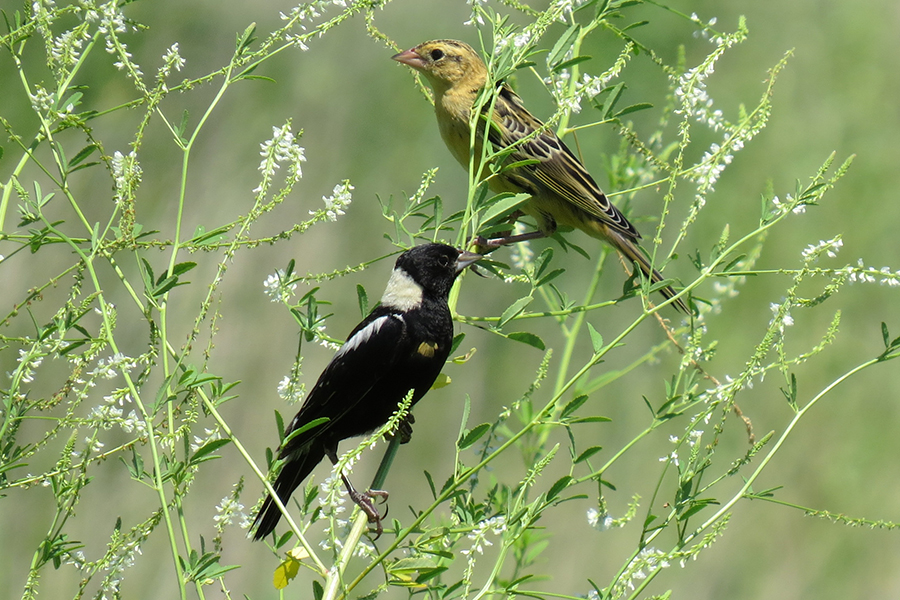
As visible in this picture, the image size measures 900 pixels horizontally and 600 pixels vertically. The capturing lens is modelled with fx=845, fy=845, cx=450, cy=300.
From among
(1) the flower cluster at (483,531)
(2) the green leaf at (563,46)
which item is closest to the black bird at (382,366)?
→ (2) the green leaf at (563,46)

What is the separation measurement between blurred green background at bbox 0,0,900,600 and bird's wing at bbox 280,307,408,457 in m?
2.14

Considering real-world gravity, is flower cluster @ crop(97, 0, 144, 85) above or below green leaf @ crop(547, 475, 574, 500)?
above

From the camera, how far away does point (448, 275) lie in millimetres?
1860

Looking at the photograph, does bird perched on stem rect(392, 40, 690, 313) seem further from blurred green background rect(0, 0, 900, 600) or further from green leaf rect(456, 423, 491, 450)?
green leaf rect(456, 423, 491, 450)

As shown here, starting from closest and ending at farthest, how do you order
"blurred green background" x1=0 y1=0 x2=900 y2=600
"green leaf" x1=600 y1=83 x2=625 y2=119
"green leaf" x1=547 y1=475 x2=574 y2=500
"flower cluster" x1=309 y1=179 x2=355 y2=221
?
"green leaf" x1=547 y1=475 x2=574 y2=500
"flower cluster" x1=309 y1=179 x2=355 y2=221
"green leaf" x1=600 y1=83 x2=625 y2=119
"blurred green background" x1=0 y1=0 x2=900 y2=600

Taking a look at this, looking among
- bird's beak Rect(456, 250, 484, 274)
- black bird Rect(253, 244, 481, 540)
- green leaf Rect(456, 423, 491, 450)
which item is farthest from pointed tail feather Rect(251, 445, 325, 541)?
green leaf Rect(456, 423, 491, 450)

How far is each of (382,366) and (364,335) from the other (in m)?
0.08

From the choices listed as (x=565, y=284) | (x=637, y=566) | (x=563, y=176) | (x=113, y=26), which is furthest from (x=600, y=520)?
(x=565, y=284)

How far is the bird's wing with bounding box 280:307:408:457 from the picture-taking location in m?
1.72

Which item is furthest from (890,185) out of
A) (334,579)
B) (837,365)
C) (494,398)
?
(334,579)

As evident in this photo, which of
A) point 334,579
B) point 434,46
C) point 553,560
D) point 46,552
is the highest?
point 434,46

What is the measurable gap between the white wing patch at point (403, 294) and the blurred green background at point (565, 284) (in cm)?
202

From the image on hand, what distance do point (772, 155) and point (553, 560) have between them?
2456 millimetres

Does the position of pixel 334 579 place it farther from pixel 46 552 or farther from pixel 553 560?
pixel 553 560
